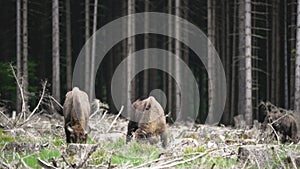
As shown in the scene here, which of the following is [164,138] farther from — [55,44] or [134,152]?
[55,44]

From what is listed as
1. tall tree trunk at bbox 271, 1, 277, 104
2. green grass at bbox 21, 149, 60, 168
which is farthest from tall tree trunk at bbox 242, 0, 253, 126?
green grass at bbox 21, 149, 60, 168

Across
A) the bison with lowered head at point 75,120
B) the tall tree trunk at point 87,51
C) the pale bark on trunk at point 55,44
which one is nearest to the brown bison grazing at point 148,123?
the bison with lowered head at point 75,120

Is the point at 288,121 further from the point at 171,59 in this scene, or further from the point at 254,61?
the point at 254,61

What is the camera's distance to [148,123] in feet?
38.3

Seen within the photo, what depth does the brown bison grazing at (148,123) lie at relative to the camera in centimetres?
1161

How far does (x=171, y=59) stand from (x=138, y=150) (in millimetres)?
20017

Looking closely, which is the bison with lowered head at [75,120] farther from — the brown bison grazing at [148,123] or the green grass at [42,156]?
the brown bison grazing at [148,123]

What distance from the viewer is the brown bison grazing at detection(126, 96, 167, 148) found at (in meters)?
11.6

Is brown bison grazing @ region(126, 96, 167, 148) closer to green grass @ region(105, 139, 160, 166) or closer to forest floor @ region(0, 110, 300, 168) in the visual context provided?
forest floor @ region(0, 110, 300, 168)

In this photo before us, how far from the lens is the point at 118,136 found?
44.2ft

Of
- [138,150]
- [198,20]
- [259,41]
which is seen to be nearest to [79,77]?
[198,20]

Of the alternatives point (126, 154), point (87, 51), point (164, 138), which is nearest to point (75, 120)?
point (126, 154)

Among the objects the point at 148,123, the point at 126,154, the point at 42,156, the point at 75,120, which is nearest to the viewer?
the point at 42,156

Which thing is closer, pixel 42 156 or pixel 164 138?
pixel 42 156
